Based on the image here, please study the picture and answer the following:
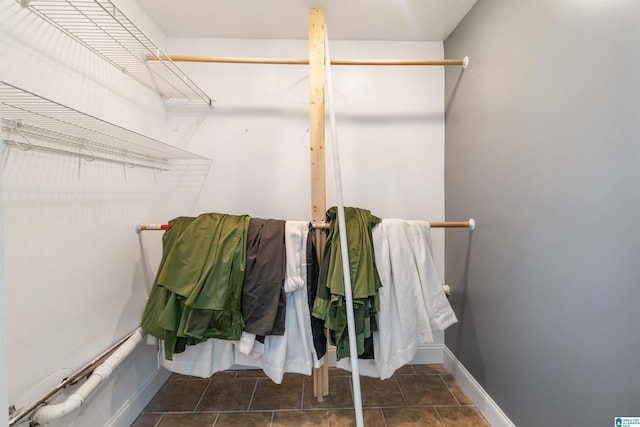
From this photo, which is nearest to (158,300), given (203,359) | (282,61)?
(203,359)

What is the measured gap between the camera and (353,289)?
1303 millimetres

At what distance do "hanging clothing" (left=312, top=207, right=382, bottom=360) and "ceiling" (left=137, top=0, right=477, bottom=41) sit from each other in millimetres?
1317

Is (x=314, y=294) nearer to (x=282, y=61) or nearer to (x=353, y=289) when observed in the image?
(x=353, y=289)

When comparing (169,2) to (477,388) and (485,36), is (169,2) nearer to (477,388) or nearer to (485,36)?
(485,36)

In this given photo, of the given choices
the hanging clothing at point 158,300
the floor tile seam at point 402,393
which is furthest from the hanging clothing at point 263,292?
the floor tile seam at point 402,393

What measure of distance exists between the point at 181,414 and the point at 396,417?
122 cm

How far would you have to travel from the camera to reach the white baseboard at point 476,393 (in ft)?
4.65

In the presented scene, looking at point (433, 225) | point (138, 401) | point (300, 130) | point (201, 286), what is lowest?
point (138, 401)

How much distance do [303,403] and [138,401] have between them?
94 centimetres

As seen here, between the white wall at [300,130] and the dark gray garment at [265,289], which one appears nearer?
the dark gray garment at [265,289]

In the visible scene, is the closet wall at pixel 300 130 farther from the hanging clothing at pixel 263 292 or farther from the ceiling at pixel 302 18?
the hanging clothing at pixel 263 292

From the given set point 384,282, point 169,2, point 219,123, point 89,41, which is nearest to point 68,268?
point 89,41

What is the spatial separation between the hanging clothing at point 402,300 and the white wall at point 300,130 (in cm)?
60

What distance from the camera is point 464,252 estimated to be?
1.77 meters
